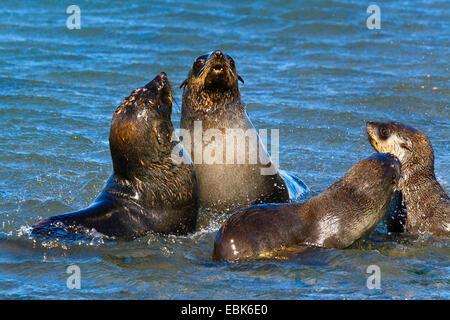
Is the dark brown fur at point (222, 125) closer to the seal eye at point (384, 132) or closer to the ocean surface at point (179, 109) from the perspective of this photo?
the ocean surface at point (179, 109)

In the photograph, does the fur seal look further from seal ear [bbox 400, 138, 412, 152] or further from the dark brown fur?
seal ear [bbox 400, 138, 412, 152]

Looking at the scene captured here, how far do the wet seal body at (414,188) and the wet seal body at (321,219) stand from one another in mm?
973

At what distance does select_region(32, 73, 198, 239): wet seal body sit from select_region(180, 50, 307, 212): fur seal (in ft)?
1.86

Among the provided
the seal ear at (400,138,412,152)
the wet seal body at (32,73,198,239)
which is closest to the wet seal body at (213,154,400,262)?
the wet seal body at (32,73,198,239)

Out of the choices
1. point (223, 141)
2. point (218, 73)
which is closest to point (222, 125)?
point (223, 141)

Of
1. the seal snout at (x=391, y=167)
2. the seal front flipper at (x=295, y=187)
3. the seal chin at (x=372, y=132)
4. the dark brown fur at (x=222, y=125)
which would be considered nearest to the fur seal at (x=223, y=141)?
the dark brown fur at (x=222, y=125)

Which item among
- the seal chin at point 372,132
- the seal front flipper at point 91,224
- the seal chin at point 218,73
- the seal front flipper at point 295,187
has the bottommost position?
the seal front flipper at point 91,224

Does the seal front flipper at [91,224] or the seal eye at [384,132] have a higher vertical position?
the seal eye at [384,132]

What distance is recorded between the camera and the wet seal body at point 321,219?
6449 millimetres

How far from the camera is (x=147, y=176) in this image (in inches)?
287

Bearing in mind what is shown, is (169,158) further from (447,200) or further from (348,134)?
(348,134)

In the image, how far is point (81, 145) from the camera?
10.7m

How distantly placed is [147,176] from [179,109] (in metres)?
0.79

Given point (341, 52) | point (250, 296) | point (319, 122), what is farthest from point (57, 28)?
point (250, 296)
